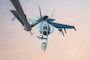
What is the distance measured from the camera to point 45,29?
1347cm

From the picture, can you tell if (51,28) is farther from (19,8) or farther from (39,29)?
(19,8)

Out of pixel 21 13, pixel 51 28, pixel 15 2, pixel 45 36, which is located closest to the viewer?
pixel 15 2

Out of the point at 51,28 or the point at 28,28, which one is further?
the point at 51,28

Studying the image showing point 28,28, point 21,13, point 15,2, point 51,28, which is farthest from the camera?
point 51,28

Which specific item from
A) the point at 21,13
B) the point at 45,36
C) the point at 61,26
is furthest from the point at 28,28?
the point at 61,26

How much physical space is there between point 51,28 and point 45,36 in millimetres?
1246

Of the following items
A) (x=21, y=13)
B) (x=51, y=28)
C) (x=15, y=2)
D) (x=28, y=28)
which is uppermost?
(x=15, y=2)

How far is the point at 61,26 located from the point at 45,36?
185cm

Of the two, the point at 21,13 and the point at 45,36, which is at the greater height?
the point at 21,13

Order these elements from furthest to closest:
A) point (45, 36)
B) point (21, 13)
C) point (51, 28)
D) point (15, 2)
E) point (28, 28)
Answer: point (51, 28) → point (45, 36) → point (28, 28) → point (21, 13) → point (15, 2)

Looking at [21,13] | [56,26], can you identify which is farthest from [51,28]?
[21,13]

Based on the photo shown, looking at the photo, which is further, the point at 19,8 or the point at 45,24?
the point at 45,24

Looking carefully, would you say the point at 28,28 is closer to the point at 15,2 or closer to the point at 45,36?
the point at 15,2

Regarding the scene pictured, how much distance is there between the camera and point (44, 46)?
520 inches
